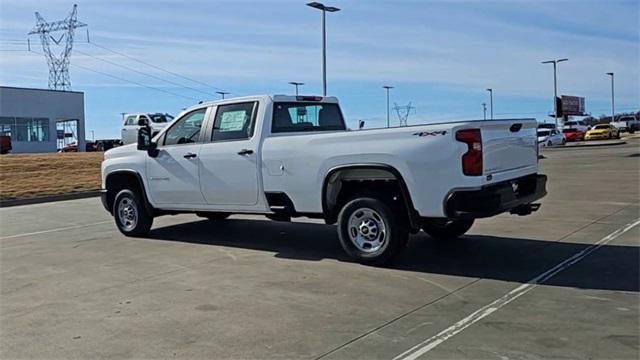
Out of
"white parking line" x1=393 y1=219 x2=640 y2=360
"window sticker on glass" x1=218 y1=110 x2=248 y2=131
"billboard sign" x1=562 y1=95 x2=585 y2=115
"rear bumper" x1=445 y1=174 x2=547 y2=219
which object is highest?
"billboard sign" x1=562 y1=95 x2=585 y2=115

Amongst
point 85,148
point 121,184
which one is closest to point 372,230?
point 121,184

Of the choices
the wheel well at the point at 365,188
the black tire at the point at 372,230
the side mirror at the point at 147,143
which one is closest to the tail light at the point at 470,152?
the wheel well at the point at 365,188

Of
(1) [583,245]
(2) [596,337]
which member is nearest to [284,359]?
(2) [596,337]

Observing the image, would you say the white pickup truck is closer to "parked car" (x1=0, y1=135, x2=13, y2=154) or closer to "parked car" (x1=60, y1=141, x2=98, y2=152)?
"parked car" (x1=0, y1=135, x2=13, y2=154)

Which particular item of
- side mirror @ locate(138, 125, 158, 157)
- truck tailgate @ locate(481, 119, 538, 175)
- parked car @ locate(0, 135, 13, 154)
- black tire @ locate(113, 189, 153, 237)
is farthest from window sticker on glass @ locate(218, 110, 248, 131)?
parked car @ locate(0, 135, 13, 154)

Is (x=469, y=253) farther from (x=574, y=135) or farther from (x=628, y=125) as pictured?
(x=628, y=125)

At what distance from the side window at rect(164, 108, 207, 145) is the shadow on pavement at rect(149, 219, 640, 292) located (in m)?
1.51

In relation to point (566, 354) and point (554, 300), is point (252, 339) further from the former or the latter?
point (554, 300)

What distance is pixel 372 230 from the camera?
23.5 ft

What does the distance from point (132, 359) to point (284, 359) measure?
108cm

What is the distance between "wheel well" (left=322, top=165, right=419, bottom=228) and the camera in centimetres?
680

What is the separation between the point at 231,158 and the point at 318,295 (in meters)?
2.90

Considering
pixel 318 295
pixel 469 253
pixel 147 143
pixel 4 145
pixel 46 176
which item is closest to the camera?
pixel 318 295

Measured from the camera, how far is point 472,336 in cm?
472
